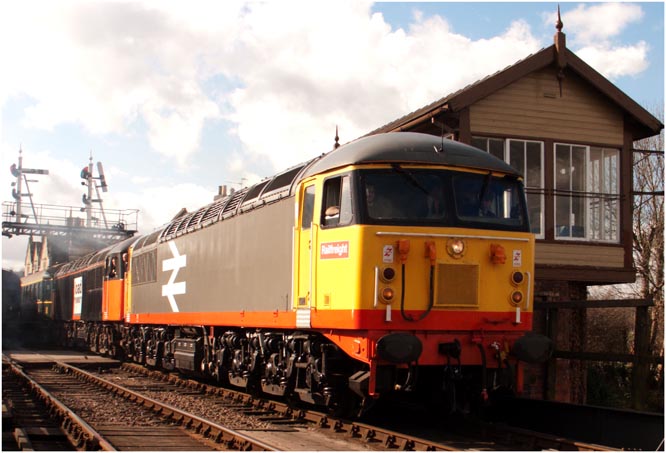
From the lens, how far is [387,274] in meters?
9.07

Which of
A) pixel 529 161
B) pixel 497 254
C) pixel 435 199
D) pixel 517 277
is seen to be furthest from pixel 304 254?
pixel 529 161

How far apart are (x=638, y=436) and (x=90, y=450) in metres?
6.42

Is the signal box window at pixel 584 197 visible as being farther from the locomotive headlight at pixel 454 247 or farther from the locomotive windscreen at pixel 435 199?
the locomotive headlight at pixel 454 247

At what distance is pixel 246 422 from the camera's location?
11.1 metres

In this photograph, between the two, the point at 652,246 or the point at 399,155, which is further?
the point at 652,246

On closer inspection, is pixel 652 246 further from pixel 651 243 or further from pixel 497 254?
pixel 497 254

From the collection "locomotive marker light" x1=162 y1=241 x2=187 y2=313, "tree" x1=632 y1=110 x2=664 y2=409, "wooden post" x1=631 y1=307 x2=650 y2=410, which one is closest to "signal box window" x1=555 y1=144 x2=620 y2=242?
"wooden post" x1=631 y1=307 x2=650 y2=410

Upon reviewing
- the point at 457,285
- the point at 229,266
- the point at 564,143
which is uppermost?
the point at 564,143

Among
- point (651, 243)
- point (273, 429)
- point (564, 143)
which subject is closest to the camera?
point (273, 429)

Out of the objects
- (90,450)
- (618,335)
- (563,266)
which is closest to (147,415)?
(90,450)

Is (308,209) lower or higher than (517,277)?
higher

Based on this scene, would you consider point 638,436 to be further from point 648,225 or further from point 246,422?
point 648,225

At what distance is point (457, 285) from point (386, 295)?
927 millimetres

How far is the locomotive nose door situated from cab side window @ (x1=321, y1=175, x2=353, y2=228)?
0.93ft
